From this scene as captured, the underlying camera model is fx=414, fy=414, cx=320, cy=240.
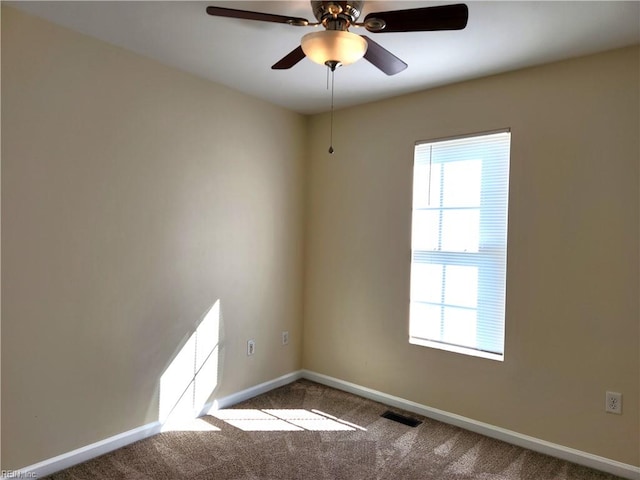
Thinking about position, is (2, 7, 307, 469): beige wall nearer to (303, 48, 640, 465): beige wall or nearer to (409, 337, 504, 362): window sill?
(303, 48, 640, 465): beige wall

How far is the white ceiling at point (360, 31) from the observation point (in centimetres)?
202

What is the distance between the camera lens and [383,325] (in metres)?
3.35

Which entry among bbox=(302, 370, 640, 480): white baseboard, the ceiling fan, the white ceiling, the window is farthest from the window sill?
the ceiling fan

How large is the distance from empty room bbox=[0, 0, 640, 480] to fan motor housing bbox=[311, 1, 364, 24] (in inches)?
0.4

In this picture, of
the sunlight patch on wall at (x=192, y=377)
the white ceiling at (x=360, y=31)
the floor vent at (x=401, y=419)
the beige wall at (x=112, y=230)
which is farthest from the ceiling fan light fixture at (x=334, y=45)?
the floor vent at (x=401, y=419)

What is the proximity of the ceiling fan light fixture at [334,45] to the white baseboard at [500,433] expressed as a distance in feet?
8.24

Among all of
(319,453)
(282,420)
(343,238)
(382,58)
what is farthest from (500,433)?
(382,58)

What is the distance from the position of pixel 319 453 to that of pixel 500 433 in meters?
1.22

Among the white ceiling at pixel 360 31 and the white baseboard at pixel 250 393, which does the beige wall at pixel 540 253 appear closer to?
the white ceiling at pixel 360 31

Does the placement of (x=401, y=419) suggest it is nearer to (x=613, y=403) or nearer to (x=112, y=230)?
(x=613, y=403)

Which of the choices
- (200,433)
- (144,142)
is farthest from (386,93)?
(200,433)

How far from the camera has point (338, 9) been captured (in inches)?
A: 71.6

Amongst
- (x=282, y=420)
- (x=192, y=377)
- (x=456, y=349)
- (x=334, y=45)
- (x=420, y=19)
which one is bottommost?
(x=282, y=420)

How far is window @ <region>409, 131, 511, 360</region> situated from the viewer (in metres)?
2.83
